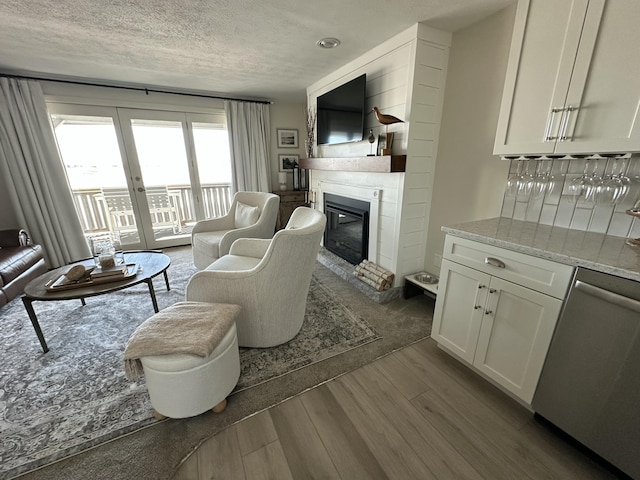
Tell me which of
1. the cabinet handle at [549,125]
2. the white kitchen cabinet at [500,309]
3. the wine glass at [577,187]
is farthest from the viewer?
the wine glass at [577,187]

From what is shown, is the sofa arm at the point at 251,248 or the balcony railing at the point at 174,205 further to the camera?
the balcony railing at the point at 174,205

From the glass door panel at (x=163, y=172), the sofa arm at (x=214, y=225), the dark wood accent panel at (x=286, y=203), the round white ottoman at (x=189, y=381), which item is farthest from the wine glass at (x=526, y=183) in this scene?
the glass door panel at (x=163, y=172)

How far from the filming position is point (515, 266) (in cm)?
128

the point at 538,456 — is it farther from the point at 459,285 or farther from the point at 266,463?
the point at 266,463

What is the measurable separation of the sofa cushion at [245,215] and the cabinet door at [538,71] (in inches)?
95.5

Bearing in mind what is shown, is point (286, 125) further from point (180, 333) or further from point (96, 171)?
point (180, 333)

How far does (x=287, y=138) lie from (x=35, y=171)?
3.35 m

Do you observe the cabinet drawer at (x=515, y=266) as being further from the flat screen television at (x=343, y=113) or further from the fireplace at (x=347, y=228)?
the flat screen television at (x=343, y=113)

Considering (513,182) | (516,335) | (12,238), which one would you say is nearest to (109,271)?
(12,238)

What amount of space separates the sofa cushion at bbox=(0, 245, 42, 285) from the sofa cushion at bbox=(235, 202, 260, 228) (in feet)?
6.80

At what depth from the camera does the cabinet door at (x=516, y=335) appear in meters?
1.21

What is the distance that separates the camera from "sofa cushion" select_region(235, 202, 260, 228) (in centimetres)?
305

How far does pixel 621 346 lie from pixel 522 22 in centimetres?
165

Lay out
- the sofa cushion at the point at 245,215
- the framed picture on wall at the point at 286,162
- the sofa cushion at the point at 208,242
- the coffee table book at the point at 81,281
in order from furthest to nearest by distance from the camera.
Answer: the framed picture on wall at the point at 286,162, the sofa cushion at the point at 245,215, the sofa cushion at the point at 208,242, the coffee table book at the point at 81,281
